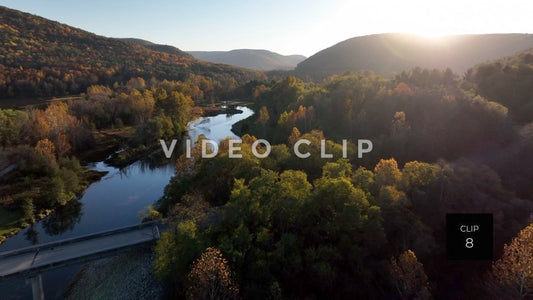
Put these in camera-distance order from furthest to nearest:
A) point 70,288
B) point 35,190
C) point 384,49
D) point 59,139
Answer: point 384,49 → point 59,139 → point 35,190 → point 70,288

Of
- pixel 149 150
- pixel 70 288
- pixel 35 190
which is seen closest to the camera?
pixel 70 288

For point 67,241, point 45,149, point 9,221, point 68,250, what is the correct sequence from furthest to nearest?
1. point 45,149
2. point 9,221
3. point 67,241
4. point 68,250

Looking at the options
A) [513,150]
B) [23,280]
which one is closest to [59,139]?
[23,280]

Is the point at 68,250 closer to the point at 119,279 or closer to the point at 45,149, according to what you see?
the point at 119,279

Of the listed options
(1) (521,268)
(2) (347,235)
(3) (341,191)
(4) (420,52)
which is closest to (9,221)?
(3) (341,191)

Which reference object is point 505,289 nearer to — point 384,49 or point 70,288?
point 70,288

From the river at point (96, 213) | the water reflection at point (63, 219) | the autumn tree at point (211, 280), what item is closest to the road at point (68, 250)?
the river at point (96, 213)
